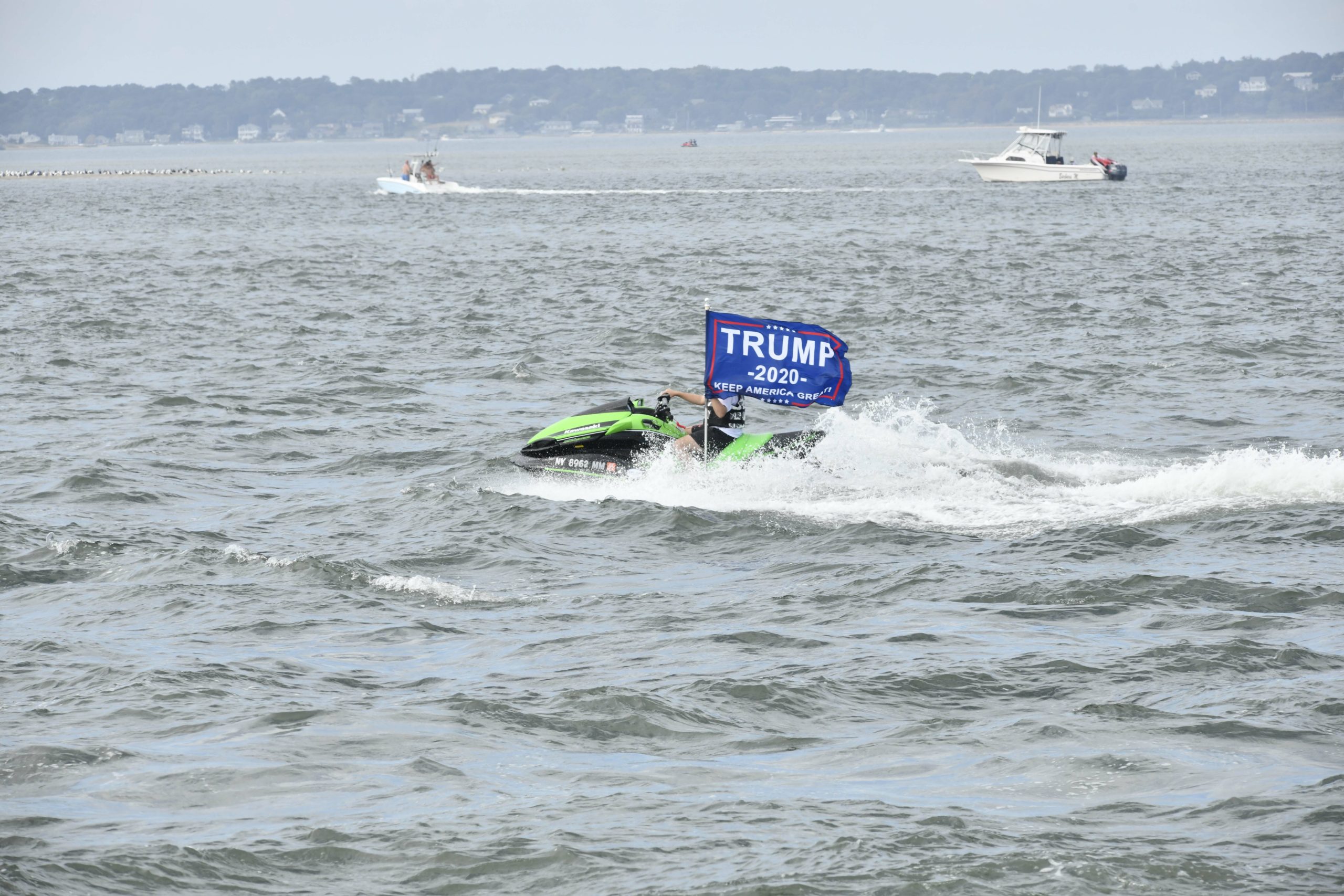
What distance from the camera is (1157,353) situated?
82.4 feet

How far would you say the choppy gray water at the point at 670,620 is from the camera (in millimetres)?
7715

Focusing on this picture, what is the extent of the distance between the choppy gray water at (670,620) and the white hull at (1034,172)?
55.8m

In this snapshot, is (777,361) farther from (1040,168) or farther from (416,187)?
(1040,168)

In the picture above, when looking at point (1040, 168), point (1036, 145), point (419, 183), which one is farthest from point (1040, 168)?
point (419, 183)

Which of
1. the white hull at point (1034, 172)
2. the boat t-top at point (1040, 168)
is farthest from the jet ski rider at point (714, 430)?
the white hull at point (1034, 172)

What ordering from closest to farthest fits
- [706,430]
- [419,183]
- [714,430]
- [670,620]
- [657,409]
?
1. [670,620]
2. [706,430]
3. [714,430]
4. [657,409]
5. [419,183]

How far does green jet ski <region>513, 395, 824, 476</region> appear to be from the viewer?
15.8 meters

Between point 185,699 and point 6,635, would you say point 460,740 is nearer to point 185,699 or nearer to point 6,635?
point 185,699

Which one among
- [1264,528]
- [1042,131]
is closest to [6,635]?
[1264,528]

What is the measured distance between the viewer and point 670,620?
1166cm

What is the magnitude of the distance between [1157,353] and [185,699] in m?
19.0

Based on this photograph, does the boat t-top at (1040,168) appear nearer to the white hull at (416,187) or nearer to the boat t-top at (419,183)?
the white hull at (416,187)

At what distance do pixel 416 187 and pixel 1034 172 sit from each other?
33499mm

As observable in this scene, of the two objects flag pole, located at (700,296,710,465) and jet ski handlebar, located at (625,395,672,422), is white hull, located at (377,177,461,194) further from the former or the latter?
flag pole, located at (700,296,710,465)
